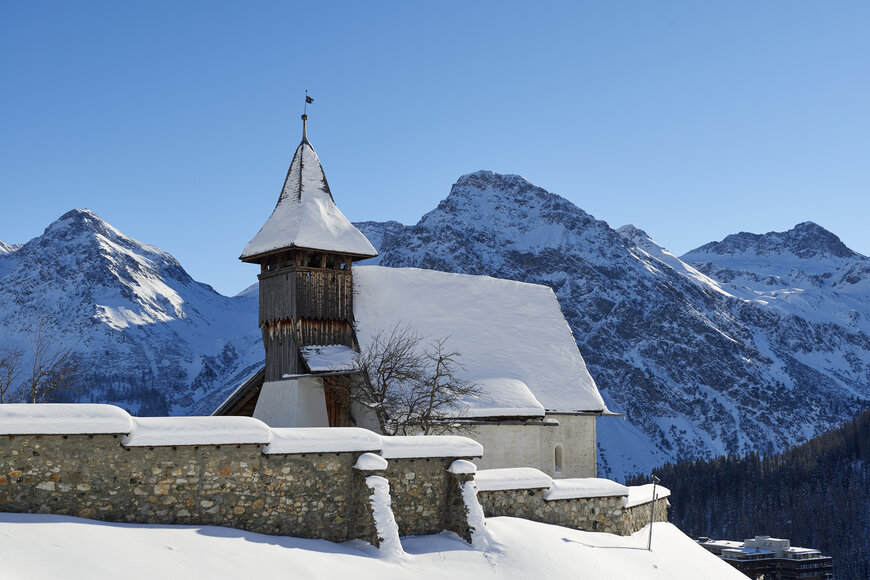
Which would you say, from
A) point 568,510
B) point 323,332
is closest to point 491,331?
point 323,332

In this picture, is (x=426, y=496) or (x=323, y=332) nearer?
(x=426, y=496)

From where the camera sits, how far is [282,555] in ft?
51.3

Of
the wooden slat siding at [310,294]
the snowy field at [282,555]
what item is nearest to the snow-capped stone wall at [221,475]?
the snowy field at [282,555]

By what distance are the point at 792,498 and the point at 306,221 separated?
145 m

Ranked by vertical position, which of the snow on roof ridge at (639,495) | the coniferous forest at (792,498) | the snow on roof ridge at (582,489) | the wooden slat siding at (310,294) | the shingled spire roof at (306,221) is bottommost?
the coniferous forest at (792,498)

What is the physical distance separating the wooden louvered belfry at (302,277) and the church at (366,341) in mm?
47

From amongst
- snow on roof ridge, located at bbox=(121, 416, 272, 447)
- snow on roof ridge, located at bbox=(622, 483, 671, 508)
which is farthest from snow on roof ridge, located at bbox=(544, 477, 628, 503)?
snow on roof ridge, located at bbox=(121, 416, 272, 447)

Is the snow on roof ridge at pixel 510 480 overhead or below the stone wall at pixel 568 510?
overhead

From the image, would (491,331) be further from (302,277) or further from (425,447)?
(425,447)

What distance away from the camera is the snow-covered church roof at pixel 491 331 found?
32406 millimetres

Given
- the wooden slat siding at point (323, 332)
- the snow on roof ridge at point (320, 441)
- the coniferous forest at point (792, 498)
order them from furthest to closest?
1. the coniferous forest at point (792, 498)
2. the wooden slat siding at point (323, 332)
3. the snow on roof ridge at point (320, 441)

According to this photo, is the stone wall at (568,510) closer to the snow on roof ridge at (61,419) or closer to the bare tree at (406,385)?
the bare tree at (406,385)

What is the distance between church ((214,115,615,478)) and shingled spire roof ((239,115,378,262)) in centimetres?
5

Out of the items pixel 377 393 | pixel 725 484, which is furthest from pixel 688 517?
pixel 377 393
